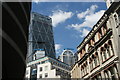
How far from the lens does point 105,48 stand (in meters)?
27.5

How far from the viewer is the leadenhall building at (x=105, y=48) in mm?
24562

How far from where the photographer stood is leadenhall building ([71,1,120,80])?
2456 centimetres

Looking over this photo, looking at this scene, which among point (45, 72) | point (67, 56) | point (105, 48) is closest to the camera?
point (105, 48)

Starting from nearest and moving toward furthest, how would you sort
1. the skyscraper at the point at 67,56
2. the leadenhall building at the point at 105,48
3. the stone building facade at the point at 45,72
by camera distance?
the leadenhall building at the point at 105,48 < the stone building facade at the point at 45,72 < the skyscraper at the point at 67,56

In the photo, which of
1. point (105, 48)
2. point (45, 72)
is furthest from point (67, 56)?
point (105, 48)

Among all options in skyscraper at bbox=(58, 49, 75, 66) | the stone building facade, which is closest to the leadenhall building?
the stone building facade

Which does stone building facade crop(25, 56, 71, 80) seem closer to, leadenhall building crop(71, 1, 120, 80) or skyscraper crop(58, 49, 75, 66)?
leadenhall building crop(71, 1, 120, 80)

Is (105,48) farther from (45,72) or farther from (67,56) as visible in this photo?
(67,56)

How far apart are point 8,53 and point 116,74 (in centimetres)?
1390

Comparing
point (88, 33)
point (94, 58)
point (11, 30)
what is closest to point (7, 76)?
point (11, 30)

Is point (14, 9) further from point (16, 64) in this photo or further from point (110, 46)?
point (110, 46)

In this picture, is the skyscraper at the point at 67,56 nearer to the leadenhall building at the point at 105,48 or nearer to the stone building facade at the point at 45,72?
the stone building facade at the point at 45,72


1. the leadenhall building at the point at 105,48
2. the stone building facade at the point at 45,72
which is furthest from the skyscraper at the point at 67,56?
the leadenhall building at the point at 105,48

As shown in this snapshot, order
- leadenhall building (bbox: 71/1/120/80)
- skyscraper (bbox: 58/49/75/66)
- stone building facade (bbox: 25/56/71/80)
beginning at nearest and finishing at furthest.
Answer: leadenhall building (bbox: 71/1/120/80) → stone building facade (bbox: 25/56/71/80) → skyscraper (bbox: 58/49/75/66)
